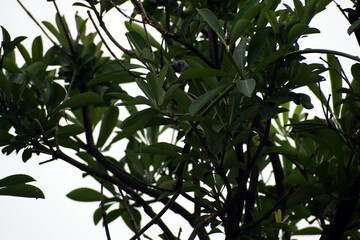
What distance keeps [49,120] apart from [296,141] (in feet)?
2.02

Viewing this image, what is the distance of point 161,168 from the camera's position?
1325mm

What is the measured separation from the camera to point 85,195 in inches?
52.6

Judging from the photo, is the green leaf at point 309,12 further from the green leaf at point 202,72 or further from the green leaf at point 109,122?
the green leaf at point 109,122

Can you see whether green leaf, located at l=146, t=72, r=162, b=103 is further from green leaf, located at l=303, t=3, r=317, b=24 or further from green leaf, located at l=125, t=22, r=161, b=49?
green leaf, located at l=125, t=22, r=161, b=49

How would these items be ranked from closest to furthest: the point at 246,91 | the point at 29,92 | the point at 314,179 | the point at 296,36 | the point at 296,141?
the point at 246,91 → the point at 296,36 → the point at 314,179 → the point at 29,92 → the point at 296,141

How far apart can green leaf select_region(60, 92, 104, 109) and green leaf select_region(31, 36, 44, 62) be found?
0.85 ft

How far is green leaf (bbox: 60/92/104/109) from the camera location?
101cm

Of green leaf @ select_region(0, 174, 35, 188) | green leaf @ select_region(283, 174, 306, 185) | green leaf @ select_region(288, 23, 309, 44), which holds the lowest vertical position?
green leaf @ select_region(283, 174, 306, 185)

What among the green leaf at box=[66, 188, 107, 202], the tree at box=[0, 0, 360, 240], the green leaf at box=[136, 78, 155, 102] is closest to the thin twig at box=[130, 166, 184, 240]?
the tree at box=[0, 0, 360, 240]

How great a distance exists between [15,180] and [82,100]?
0.20 meters

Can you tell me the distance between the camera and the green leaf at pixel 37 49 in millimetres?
1209

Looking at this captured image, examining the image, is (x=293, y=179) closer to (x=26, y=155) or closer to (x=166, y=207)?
(x=166, y=207)

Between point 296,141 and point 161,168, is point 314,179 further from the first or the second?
→ point 161,168

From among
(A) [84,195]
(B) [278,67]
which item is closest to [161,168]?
(A) [84,195]
